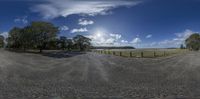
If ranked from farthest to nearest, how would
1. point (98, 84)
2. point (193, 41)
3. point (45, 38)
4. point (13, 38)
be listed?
point (193, 41), point (13, 38), point (45, 38), point (98, 84)

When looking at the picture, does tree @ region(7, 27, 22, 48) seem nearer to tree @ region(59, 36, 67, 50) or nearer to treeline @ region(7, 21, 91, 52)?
treeline @ region(7, 21, 91, 52)

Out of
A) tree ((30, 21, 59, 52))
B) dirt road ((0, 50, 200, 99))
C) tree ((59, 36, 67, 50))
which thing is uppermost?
tree ((30, 21, 59, 52))

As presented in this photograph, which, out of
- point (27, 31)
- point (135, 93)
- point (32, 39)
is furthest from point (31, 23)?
point (135, 93)

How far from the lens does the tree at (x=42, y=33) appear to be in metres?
70.8

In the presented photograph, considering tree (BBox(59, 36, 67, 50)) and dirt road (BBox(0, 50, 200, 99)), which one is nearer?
dirt road (BBox(0, 50, 200, 99))

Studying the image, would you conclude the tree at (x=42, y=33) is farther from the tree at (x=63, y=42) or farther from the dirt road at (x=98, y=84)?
the dirt road at (x=98, y=84)

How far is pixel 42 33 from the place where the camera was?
7469 cm

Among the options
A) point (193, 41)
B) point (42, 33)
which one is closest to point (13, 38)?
point (42, 33)

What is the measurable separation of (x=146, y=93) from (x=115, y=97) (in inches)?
57.3

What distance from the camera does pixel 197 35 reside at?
138 meters

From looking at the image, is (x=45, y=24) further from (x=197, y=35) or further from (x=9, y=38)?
(x=197, y=35)

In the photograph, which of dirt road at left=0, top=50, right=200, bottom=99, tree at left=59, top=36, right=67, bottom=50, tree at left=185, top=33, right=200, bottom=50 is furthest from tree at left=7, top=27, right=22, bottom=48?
dirt road at left=0, top=50, right=200, bottom=99

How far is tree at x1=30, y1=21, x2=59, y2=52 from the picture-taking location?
232 feet

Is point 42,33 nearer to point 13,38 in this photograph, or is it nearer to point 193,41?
point 13,38
